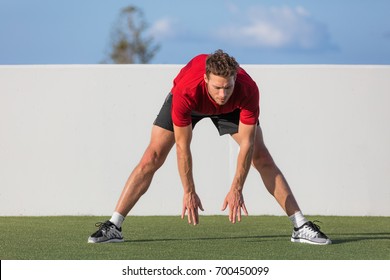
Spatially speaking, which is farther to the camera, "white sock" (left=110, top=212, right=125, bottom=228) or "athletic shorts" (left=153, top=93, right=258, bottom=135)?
"white sock" (left=110, top=212, right=125, bottom=228)

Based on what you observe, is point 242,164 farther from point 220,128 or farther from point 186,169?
point 220,128

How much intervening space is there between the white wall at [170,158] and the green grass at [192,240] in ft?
1.03

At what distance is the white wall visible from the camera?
9.27m

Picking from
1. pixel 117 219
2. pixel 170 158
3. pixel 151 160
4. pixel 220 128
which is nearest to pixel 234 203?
pixel 220 128

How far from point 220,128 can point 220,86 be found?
924 mm

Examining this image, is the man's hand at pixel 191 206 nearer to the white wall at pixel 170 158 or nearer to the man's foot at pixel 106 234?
the man's foot at pixel 106 234

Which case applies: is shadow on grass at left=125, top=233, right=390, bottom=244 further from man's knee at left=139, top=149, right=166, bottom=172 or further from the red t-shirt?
the red t-shirt

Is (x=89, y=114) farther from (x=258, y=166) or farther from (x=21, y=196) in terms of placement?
(x=258, y=166)

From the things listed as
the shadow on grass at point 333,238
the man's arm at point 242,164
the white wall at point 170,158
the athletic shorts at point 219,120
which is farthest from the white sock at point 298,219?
the white wall at point 170,158

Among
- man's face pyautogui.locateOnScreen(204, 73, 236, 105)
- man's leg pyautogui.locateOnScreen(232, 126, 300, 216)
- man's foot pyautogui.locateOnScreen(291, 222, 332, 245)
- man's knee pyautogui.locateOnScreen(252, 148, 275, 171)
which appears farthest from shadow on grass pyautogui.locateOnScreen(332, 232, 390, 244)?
man's face pyautogui.locateOnScreen(204, 73, 236, 105)

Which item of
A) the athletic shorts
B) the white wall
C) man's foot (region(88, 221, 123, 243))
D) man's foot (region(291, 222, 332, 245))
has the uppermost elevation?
the white wall

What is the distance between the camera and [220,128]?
6.31m

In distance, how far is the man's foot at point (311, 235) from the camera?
6414 millimetres
